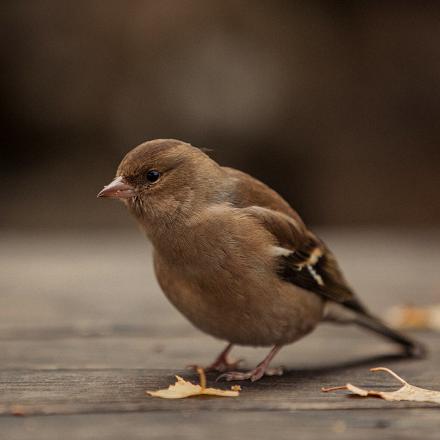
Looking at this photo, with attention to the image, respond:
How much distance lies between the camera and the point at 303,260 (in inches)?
136

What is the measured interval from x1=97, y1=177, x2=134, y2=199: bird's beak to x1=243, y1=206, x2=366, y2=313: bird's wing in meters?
0.44

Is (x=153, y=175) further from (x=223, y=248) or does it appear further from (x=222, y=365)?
(x=222, y=365)

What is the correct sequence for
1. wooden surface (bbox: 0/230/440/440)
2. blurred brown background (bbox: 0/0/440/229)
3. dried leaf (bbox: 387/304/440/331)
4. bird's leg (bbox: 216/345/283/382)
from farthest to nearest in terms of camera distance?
1. blurred brown background (bbox: 0/0/440/229)
2. dried leaf (bbox: 387/304/440/331)
3. bird's leg (bbox: 216/345/283/382)
4. wooden surface (bbox: 0/230/440/440)

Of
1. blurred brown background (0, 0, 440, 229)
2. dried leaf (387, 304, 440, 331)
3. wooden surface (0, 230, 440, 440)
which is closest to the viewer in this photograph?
wooden surface (0, 230, 440, 440)

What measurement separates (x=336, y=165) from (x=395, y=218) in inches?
37.2

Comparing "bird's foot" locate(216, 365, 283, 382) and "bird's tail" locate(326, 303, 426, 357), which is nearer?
"bird's foot" locate(216, 365, 283, 382)

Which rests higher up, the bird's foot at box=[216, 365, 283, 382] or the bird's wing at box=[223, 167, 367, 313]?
the bird's wing at box=[223, 167, 367, 313]

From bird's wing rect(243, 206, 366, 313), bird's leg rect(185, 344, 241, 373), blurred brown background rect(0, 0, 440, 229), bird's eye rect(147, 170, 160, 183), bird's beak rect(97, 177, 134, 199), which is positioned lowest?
bird's leg rect(185, 344, 241, 373)

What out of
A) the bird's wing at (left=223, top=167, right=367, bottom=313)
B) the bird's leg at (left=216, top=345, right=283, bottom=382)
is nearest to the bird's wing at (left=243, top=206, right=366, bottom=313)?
the bird's wing at (left=223, top=167, right=367, bottom=313)

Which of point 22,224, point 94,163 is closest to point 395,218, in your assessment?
point 94,163

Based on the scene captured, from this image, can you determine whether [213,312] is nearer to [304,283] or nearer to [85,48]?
[304,283]

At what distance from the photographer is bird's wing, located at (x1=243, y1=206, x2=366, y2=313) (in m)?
3.31

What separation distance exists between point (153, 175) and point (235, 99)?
6373 mm

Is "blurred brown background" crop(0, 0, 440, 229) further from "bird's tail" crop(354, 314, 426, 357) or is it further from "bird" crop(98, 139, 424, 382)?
"bird" crop(98, 139, 424, 382)
